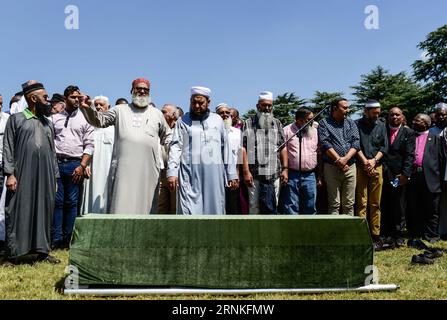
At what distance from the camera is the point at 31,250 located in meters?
5.66

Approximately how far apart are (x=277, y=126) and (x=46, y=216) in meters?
3.49

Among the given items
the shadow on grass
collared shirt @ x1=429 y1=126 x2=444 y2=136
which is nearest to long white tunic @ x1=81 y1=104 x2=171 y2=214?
the shadow on grass

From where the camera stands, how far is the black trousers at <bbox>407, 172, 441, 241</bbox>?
25.6 feet

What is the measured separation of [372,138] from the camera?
7.20 meters

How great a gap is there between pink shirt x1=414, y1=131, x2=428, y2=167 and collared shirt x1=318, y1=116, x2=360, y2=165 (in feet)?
5.32

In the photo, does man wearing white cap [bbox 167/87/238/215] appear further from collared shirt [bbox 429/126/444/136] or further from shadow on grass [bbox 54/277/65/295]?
collared shirt [bbox 429/126/444/136]

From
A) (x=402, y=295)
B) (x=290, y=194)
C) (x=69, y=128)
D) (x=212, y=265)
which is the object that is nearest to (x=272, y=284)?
(x=212, y=265)

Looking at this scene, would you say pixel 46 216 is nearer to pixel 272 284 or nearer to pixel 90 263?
pixel 90 263

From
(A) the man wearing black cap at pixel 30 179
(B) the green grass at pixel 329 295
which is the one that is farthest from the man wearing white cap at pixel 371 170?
(A) the man wearing black cap at pixel 30 179

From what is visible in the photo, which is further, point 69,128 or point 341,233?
point 69,128

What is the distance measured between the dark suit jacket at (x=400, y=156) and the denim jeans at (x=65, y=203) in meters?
4.83

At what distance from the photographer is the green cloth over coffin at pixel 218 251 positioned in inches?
159
